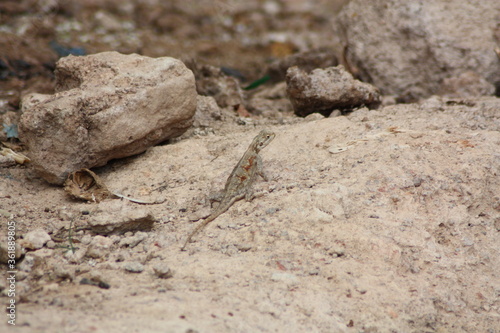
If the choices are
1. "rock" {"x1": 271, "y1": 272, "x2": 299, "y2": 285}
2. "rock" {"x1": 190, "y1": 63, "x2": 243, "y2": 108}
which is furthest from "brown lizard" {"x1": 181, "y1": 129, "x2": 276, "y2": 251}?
"rock" {"x1": 190, "y1": 63, "x2": 243, "y2": 108}

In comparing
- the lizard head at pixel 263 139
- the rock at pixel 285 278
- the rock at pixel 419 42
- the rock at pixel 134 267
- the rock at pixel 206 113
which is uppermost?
the rock at pixel 419 42

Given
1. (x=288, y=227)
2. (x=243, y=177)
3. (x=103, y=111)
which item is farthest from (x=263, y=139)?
(x=103, y=111)

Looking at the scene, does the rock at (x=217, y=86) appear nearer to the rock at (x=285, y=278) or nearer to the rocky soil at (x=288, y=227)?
the rocky soil at (x=288, y=227)

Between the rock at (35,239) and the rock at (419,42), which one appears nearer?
the rock at (35,239)

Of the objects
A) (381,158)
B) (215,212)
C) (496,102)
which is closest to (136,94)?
(215,212)

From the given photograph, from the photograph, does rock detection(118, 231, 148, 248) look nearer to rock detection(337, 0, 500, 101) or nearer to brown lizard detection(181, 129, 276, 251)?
brown lizard detection(181, 129, 276, 251)

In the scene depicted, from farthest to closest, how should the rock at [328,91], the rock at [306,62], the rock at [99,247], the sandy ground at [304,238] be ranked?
the rock at [306,62] < the rock at [328,91] < the rock at [99,247] < the sandy ground at [304,238]

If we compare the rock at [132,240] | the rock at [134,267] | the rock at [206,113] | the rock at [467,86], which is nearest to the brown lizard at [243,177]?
the rock at [132,240]
